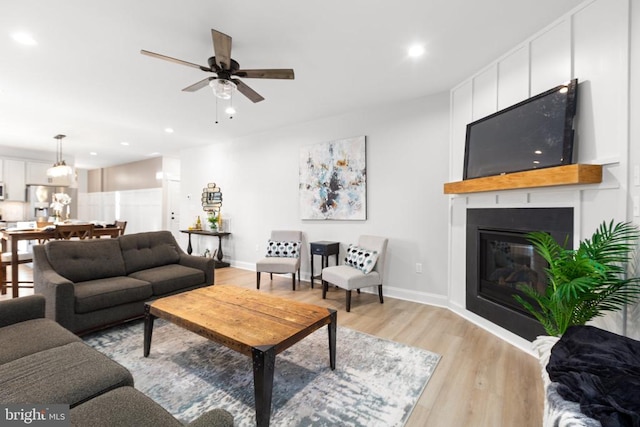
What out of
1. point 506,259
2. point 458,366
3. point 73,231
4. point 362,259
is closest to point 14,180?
point 73,231

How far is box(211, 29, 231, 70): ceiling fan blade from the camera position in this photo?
1.96 metres

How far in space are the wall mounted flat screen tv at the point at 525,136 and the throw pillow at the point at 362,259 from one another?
56.4 inches

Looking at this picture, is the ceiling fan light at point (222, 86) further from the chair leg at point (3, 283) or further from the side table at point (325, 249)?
the chair leg at point (3, 283)

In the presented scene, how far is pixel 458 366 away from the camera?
2158 mm

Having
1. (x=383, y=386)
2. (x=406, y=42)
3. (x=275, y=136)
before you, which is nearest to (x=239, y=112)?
(x=275, y=136)

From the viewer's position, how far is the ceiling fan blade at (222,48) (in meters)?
1.96

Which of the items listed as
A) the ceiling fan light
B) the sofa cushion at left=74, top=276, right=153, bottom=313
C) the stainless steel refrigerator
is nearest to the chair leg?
the sofa cushion at left=74, top=276, right=153, bottom=313

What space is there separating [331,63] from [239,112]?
1.95 metres

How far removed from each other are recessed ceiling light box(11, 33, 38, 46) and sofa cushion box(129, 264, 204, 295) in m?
2.33

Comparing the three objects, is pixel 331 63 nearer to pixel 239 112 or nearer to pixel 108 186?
pixel 239 112

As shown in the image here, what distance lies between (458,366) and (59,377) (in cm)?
243

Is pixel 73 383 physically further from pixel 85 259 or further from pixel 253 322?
pixel 85 259

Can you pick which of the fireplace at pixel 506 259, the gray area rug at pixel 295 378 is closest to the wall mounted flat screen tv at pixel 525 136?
the fireplace at pixel 506 259

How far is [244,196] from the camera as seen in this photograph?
5641 mm
